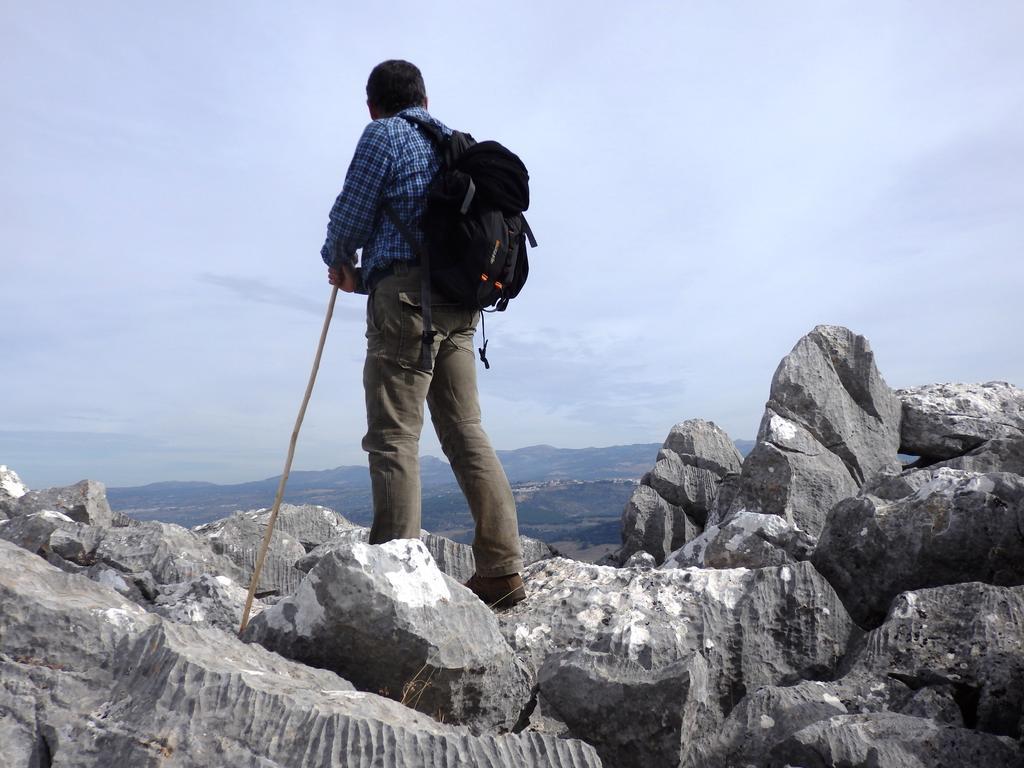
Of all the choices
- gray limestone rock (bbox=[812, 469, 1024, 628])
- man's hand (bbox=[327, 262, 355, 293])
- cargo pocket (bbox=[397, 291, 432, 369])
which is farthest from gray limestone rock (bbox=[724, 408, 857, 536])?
man's hand (bbox=[327, 262, 355, 293])

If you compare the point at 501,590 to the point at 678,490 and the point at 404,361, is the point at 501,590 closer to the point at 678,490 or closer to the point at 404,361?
the point at 404,361

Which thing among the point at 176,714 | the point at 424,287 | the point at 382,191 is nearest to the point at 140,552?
the point at 424,287

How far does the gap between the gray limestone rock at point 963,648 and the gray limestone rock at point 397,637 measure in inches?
77.5

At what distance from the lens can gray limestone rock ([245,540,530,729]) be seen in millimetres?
4051

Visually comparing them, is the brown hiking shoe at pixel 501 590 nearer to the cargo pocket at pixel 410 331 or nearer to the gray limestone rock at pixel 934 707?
the cargo pocket at pixel 410 331

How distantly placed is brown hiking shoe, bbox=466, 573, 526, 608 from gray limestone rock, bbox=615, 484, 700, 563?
232 inches

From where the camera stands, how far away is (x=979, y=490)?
5395 mm

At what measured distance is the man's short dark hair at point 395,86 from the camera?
5945 mm

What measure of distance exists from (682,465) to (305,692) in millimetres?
10334

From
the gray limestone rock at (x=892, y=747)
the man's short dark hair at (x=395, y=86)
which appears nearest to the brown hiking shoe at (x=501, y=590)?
the gray limestone rock at (x=892, y=747)

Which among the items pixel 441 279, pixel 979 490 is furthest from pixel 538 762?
pixel 979 490

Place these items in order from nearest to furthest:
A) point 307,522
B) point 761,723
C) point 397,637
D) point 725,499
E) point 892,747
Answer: point 892,747 < point 761,723 < point 397,637 < point 725,499 < point 307,522

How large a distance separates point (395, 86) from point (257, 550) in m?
5.40

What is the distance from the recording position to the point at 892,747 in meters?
3.26
